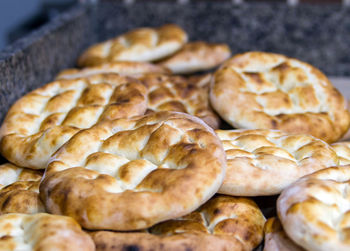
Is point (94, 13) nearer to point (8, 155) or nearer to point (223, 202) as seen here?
point (8, 155)

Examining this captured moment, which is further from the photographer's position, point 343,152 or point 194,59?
point 194,59

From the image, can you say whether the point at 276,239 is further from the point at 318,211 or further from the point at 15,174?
the point at 15,174

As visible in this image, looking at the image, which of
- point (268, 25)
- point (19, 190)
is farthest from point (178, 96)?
point (268, 25)

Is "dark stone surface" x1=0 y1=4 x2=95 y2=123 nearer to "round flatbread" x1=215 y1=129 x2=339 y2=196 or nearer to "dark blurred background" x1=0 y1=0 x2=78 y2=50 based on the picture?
"round flatbread" x1=215 y1=129 x2=339 y2=196

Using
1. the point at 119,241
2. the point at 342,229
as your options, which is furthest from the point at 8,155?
the point at 342,229

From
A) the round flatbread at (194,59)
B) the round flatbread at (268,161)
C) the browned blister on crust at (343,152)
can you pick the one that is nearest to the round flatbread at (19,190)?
the round flatbread at (268,161)

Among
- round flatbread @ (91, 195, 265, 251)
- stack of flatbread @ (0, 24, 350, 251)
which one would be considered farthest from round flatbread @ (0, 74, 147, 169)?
round flatbread @ (91, 195, 265, 251)

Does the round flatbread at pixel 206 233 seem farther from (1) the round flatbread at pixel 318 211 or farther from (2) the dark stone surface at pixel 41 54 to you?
(2) the dark stone surface at pixel 41 54

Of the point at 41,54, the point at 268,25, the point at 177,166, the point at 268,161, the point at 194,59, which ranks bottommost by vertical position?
the point at 268,25
